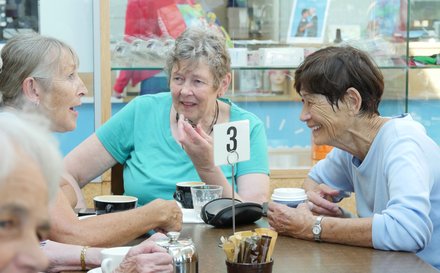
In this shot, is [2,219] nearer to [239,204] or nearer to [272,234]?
[272,234]

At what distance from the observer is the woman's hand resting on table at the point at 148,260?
6.73 feet

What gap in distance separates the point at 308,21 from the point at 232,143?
2389mm

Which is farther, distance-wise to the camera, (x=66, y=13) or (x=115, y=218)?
(x=66, y=13)

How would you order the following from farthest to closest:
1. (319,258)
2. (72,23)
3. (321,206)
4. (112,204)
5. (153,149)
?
(72,23) < (153,149) < (321,206) < (112,204) < (319,258)

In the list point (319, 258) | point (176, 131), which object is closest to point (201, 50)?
point (176, 131)

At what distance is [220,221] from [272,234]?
2.25 feet

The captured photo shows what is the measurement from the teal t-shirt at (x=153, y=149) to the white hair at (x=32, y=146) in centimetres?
204

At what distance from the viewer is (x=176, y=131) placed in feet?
11.2

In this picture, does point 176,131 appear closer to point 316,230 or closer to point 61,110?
point 61,110

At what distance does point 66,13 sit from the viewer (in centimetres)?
460

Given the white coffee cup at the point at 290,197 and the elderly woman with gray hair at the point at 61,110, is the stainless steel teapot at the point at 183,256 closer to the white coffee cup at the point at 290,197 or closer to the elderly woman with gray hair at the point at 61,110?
the elderly woman with gray hair at the point at 61,110

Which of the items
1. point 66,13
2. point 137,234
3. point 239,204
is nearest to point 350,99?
point 239,204

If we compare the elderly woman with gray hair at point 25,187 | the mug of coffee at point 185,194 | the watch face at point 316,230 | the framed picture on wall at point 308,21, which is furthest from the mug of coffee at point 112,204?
the framed picture on wall at point 308,21

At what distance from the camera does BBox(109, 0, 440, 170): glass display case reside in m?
4.65
